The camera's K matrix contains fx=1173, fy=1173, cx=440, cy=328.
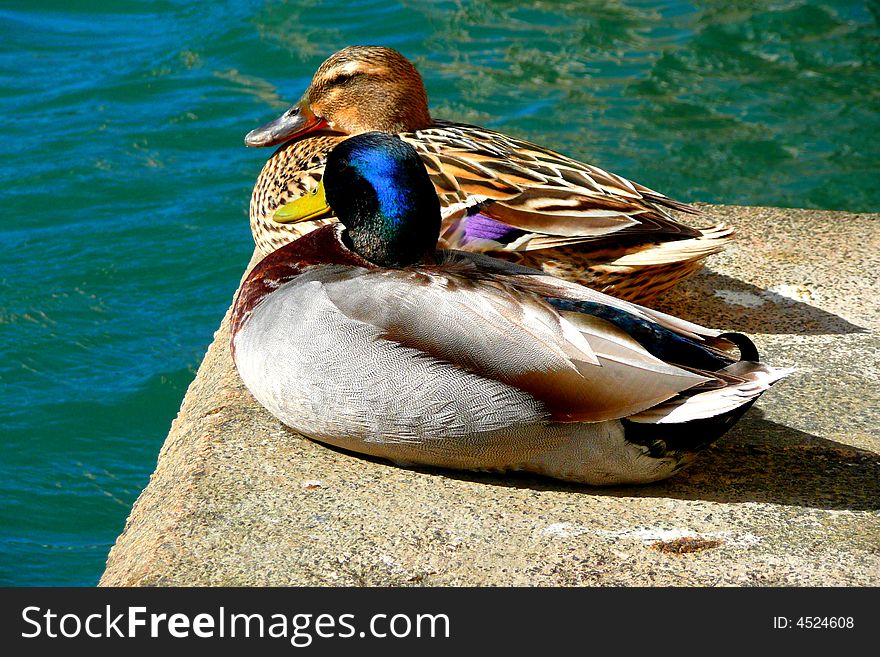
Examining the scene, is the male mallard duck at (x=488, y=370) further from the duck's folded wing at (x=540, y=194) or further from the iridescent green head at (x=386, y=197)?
the duck's folded wing at (x=540, y=194)

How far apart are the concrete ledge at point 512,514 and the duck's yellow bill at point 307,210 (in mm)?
616

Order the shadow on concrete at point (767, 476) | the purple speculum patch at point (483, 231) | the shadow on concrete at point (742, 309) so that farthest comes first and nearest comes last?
the shadow on concrete at point (742, 309), the purple speculum patch at point (483, 231), the shadow on concrete at point (767, 476)

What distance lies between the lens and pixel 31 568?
5426 mm

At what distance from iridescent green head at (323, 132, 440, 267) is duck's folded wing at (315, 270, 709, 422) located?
1.08 ft

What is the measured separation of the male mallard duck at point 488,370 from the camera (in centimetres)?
315

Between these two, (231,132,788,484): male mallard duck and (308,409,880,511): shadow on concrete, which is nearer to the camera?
(231,132,788,484): male mallard duck

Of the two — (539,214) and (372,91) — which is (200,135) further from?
(539,214)

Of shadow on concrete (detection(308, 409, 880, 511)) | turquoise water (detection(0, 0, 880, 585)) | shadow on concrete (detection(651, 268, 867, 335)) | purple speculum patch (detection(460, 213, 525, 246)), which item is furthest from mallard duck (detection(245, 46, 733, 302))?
turquoise water (detection(0, 0, 880, 585))

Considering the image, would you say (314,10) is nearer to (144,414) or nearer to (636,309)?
(144,414)

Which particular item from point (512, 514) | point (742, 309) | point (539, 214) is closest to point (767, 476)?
point (512, 514)

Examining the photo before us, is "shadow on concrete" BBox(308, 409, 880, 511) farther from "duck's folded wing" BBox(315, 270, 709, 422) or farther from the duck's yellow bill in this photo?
the duck's yellow bill

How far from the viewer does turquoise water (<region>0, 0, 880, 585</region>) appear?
21.2 feet

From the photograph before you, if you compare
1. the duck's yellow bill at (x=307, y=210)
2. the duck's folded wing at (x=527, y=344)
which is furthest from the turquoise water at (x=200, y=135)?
the duck's folded wing at (x=527, y=344)

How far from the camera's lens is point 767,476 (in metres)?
3.55
